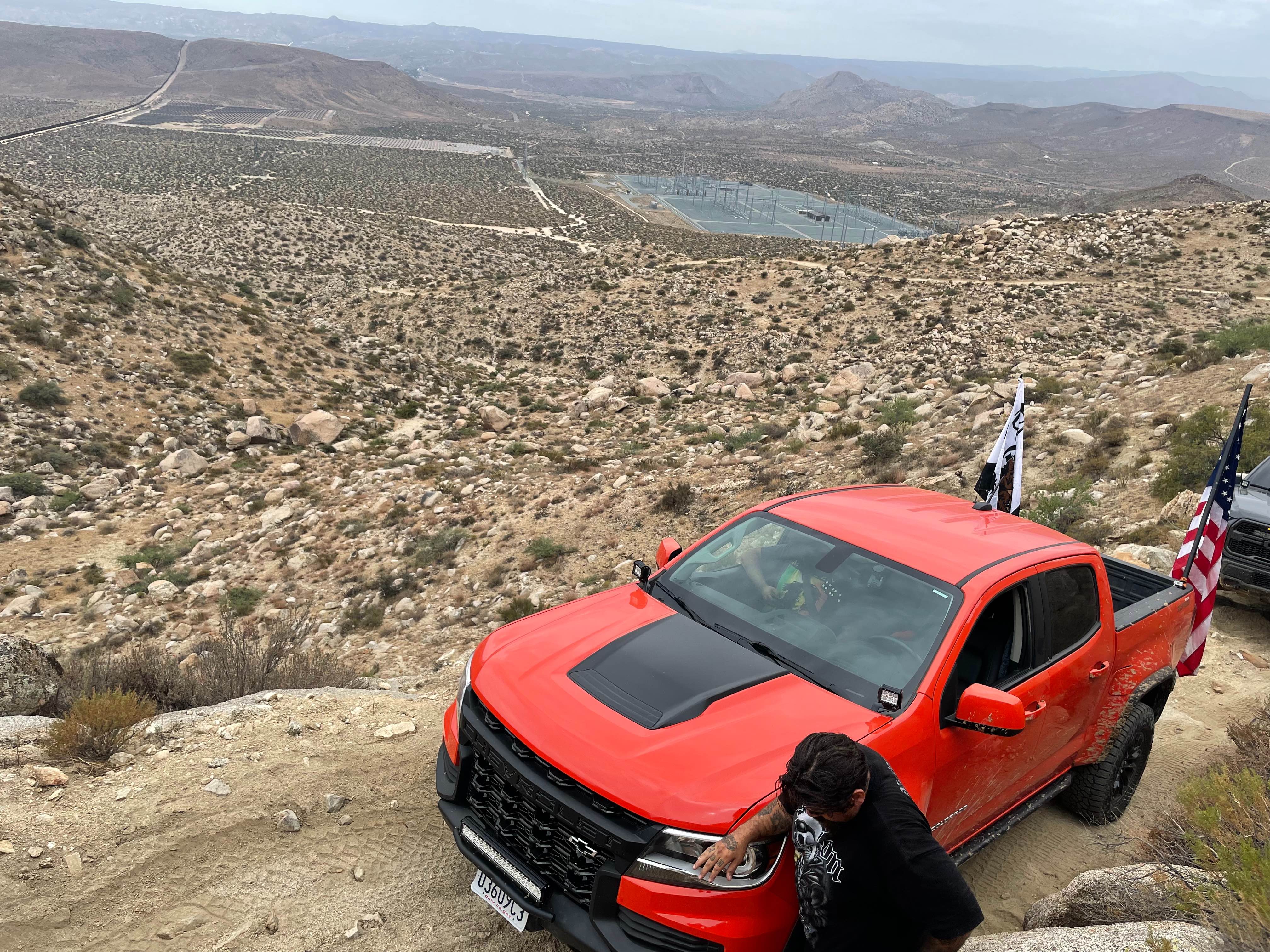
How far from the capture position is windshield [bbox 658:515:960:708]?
143 inches

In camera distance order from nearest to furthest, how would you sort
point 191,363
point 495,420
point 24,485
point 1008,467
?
1. point 1008,467
2. point 24,485
3. point 495,420
4. point 191,363

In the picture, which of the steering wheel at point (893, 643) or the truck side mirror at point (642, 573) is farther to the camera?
the truck side mirror at point (642, 573)

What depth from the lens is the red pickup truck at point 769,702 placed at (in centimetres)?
286

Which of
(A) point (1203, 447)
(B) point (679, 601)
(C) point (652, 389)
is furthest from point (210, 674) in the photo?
(C) point (652, 389)

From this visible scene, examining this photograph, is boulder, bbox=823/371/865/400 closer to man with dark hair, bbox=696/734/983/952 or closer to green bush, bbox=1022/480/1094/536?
green bush, bbox=1022/480/1094/536

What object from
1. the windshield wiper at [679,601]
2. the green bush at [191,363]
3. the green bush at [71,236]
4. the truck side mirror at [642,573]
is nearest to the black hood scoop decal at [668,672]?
the windshield wiper at [679,601]

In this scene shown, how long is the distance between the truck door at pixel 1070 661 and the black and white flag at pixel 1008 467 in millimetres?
3309

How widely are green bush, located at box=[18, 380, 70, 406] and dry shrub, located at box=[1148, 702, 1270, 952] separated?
19.6 m

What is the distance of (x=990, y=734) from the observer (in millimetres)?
3414

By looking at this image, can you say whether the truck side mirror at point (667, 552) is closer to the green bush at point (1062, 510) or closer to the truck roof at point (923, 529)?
the truck roof at point (923, 529)

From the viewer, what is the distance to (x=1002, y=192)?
424ft

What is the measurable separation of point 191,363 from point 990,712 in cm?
2106

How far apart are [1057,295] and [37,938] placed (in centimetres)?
2837

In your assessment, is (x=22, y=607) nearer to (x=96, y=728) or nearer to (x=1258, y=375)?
(x=96, y=728)
